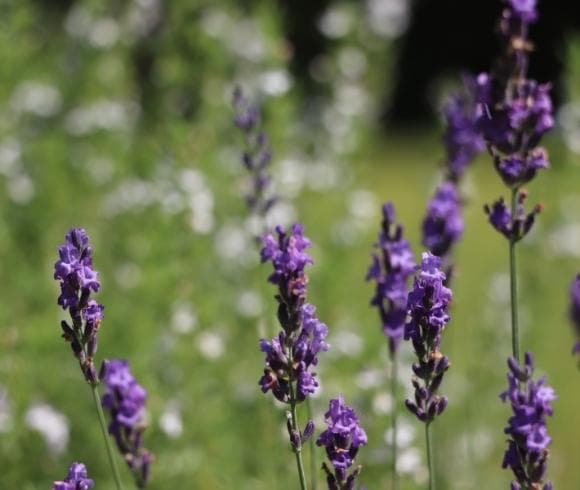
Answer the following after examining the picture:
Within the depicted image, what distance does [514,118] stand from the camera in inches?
93.8

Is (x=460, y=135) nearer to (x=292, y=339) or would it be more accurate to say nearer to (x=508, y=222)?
(x=508, y=222)

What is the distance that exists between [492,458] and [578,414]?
1475mm

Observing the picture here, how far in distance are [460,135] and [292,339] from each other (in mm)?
1191

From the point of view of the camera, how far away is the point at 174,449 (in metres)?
4.06

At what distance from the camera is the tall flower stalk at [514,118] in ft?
7.87

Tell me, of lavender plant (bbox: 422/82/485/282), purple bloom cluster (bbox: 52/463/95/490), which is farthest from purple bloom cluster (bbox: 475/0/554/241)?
purple bloom cluster (bbox: 52/463/95/490)

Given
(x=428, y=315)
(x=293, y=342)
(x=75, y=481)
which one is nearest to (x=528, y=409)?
(x=428, y=315)

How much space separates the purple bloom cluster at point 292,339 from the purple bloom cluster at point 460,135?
1.05 metres

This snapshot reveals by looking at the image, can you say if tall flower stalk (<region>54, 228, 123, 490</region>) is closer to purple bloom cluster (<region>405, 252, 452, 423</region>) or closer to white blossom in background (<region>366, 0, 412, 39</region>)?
purple bloom cluster (<region>405, 252, 452, 423</region>)

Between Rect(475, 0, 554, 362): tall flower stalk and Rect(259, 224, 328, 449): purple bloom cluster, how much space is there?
0.52 m

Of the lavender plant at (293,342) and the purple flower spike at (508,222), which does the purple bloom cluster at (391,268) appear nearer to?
the purple flower spike at (508,222)

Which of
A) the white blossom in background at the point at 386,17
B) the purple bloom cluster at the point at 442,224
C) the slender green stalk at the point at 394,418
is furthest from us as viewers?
the white blossom in background at the point at 386,17

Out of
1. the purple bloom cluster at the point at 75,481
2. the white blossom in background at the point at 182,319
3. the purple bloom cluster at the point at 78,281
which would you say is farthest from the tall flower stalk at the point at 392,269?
the white blossom in background at the point at 182,319

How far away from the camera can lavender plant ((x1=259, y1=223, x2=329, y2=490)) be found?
2074 mm
